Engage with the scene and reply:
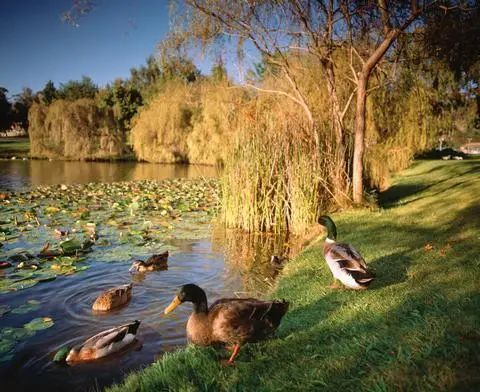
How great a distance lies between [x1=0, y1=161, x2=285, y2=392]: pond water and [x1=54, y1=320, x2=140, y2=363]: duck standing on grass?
92mm

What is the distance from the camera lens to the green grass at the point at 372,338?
10.8 feet

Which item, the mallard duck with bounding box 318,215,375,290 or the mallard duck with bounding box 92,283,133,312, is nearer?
the mallard duck with bounding box 318,215,375,290

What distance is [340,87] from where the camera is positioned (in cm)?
1666

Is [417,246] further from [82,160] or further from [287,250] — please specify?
[82,160]

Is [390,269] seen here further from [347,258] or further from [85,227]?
[85,227]

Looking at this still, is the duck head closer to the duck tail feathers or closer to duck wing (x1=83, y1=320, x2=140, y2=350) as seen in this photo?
the duck tail feathers

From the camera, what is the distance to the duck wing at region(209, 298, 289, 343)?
4.17m

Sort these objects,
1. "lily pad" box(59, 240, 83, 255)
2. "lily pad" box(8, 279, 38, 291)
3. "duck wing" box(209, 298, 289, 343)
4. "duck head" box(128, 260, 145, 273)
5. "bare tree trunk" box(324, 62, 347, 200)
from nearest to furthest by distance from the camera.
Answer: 1. "duck wing" box(209, 298, 289, 343)
2. "lily pad" box(8, 279, 38, 291)
3. "duck head" box(128, 260, 145, 273)
4. "lily pad" box(59, 240, 83, 255)
5. "bare tree trunk" box(324, 62, 347, 200)

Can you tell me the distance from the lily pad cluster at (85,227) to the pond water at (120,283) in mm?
52

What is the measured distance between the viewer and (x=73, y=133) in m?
43.0

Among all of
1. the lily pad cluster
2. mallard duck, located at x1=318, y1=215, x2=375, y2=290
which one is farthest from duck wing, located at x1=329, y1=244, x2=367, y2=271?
the lily pad cluster

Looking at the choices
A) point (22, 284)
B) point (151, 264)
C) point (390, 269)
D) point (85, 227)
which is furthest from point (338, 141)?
point (22, 284)

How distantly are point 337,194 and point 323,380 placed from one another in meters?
8.98

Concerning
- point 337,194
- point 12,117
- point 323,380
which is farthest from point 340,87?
point 12,117
